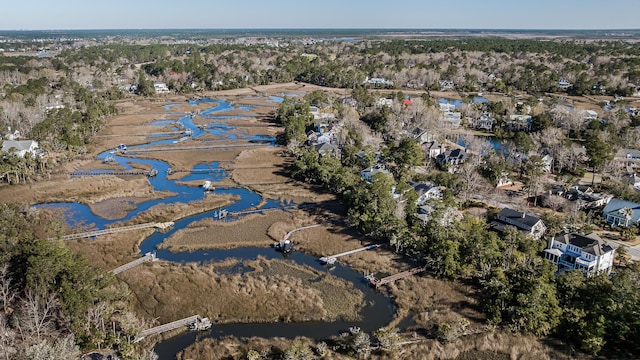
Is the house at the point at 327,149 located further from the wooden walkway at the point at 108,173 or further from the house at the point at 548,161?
the house at the point at 548,161

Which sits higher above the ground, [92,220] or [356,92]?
[356,92]

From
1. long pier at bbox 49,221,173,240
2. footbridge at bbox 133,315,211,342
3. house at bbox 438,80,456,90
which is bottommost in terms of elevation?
footbridge at bbox 133,315,211,342

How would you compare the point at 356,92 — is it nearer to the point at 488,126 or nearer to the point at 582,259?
the point at 488,126

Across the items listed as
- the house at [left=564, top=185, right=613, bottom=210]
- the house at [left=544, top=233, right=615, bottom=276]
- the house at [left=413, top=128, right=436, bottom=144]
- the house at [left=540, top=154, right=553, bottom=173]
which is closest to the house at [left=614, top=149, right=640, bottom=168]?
the house at [left=540, top=154, right=553, bottom=173]

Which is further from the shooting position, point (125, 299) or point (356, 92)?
point (356, 92)


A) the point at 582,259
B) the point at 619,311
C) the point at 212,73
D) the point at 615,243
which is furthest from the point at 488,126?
the point at 212,73

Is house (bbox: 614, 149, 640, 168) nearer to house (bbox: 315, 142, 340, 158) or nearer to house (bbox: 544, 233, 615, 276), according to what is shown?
house (bbox: 544, 233, 615, 276)

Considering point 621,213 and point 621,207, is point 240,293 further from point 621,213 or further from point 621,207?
point 621,207
